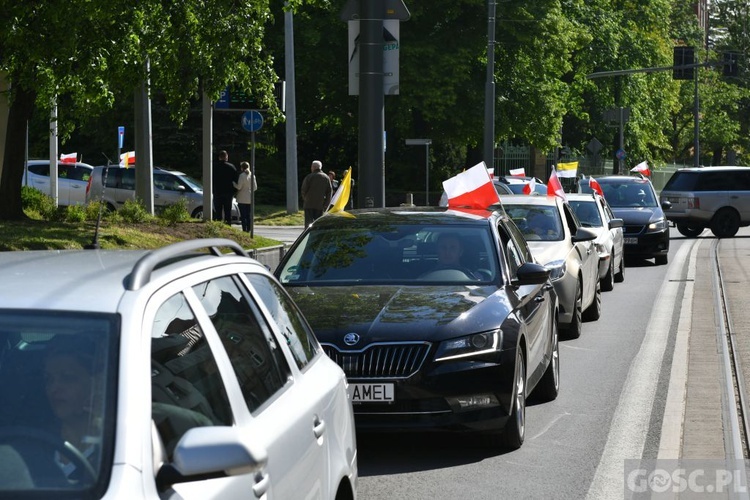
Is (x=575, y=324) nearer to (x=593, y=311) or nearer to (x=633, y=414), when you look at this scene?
(x=593, y=311)

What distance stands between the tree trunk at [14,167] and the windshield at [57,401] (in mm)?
18247

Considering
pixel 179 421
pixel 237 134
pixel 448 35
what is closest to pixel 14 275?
pixel 179 421

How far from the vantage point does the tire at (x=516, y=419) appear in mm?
7988

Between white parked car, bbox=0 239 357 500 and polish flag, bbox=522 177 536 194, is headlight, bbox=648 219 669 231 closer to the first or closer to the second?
polish flag, bbox=522 177 536 194

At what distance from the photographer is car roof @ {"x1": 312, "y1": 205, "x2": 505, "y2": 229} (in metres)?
9.63

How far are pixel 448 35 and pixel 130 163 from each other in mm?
13387

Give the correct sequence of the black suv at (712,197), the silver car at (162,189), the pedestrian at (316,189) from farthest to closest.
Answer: the black suv at (712,197), the silver car at (162,189), the pedestrian at (316,189)

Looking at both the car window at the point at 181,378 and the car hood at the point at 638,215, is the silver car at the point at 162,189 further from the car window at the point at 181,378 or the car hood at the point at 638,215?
the car window at the point at 181,378

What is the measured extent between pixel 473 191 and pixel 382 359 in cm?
472

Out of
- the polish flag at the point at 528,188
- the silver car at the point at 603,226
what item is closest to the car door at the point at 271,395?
the silver car at the point at 603,226

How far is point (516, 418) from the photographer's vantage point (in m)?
8.05

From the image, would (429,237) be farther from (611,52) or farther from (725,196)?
(611,52)

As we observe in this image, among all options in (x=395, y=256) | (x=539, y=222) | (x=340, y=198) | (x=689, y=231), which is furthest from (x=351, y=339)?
(x=689, y=231)

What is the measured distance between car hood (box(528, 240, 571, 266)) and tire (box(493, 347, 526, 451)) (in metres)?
5.56
